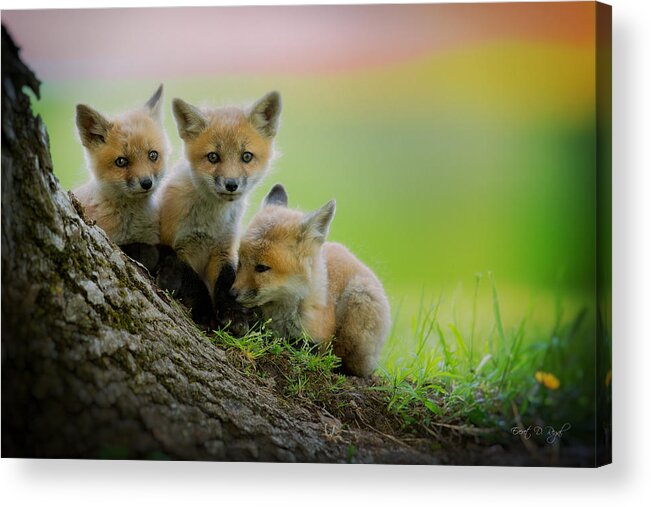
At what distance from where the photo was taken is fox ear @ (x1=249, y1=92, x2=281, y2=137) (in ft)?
13.2

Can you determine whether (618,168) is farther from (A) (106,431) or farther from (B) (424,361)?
(A) (106,431)

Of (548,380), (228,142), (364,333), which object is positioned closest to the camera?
(548,380)

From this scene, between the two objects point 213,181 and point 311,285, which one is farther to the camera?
point 311,285

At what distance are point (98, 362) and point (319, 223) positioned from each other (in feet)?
4.14

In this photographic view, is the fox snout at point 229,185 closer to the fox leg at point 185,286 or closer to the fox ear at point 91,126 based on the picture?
the fox leg at point 185,286

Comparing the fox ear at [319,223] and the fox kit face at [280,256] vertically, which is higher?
the fox ear at [319,223]

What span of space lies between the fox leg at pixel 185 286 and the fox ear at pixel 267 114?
794mm

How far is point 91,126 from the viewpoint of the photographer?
401 centimetres

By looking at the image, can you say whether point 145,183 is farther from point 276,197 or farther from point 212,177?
point 276,197

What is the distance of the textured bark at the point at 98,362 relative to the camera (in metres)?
3.48

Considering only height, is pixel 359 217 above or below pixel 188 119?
below

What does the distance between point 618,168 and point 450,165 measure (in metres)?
0.89
